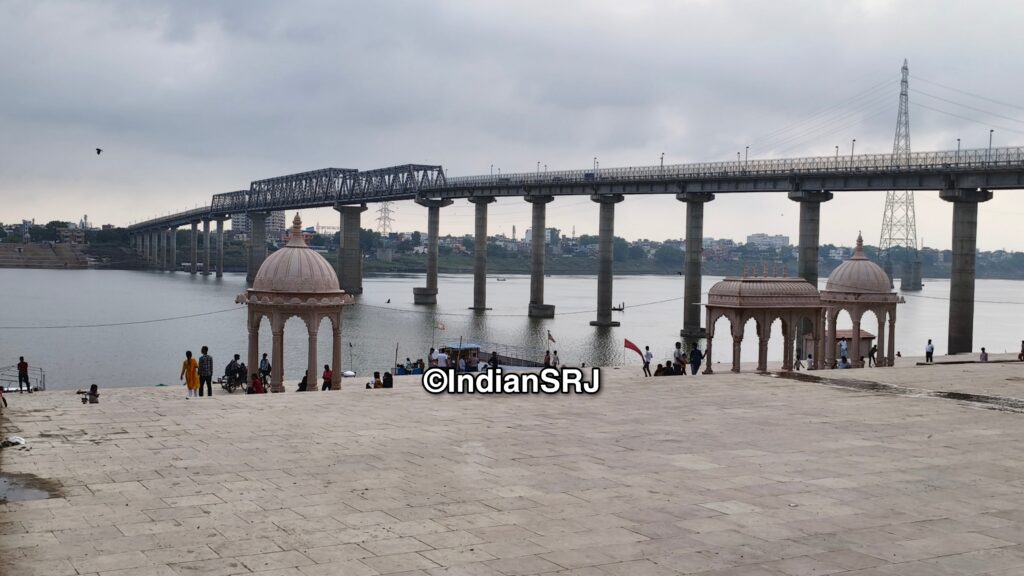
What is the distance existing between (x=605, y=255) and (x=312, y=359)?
82.2 metres

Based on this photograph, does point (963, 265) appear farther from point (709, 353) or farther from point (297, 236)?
point (297, 236)

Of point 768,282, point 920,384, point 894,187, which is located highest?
point 894,187

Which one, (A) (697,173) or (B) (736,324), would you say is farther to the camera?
(A) (697,173)

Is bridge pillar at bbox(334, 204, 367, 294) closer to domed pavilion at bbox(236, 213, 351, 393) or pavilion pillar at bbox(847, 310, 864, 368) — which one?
pavilion pillar at bbox(847, 310, 864, 368)

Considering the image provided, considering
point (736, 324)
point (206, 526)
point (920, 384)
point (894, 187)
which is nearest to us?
point (206, 526)

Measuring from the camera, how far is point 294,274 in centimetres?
3553

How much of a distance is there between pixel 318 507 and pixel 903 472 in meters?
11.8

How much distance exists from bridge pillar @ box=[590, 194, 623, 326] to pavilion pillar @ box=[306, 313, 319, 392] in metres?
76.2

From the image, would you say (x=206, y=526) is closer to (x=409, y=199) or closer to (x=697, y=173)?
(x=697, y=173)

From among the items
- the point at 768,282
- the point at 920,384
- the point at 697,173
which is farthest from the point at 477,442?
the point at 697,173

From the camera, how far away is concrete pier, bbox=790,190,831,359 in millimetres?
88625

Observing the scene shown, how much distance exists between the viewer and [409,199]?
17625cm

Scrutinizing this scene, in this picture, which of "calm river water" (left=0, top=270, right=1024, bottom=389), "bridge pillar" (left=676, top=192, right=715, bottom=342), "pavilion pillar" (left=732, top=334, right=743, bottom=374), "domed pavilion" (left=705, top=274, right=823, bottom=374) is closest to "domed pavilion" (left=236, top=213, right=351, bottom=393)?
"domed pavilion" (left=705, top=274, right=823, bottom=374)

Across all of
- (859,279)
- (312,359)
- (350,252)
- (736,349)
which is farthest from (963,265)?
(350,252)
